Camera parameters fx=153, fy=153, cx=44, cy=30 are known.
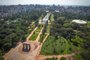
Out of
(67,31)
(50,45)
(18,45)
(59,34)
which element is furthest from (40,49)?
(67,31)

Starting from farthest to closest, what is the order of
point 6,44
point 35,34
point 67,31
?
point 35,34, point 67,31, point 6,44

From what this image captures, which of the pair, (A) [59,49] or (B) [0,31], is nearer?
(A) [59,49]

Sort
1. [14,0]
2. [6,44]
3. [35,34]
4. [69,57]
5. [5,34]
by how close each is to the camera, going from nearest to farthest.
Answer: [69,57] → [6,44] → [5,34] → [35,34] → [14,0]

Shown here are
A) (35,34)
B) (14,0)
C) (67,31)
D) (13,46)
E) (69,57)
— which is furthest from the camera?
(14,0)

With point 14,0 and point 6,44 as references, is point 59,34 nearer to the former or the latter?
point 6,44

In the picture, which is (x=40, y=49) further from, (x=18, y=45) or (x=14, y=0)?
(x=14, y=0)

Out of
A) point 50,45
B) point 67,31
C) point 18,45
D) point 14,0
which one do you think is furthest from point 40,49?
point 14,0

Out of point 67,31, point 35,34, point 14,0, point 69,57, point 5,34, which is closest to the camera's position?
point 69,57

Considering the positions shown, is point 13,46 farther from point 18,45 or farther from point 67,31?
point 67,31

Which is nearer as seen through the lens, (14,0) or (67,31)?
(67,31)
